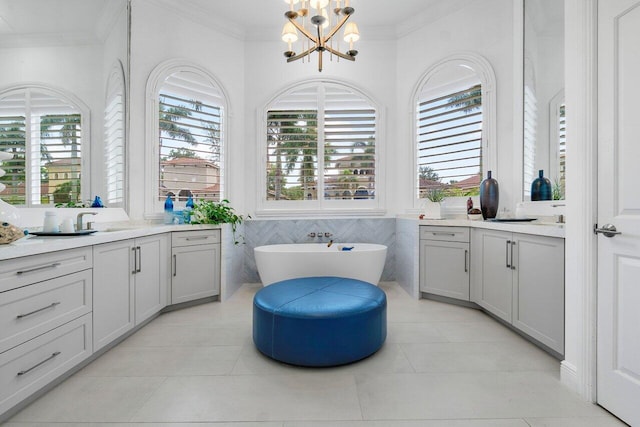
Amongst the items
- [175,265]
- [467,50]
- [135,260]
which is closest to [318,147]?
[467,50]

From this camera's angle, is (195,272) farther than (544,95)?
Yes

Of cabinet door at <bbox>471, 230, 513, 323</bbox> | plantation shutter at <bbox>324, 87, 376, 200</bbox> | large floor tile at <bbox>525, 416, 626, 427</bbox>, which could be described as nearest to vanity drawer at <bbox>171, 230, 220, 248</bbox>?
plantation shutter at <bbox>324, 87, 376, 200</bbox>

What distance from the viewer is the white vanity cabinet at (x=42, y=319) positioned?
1478 millimetres

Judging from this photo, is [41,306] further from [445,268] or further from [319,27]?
[445,268]

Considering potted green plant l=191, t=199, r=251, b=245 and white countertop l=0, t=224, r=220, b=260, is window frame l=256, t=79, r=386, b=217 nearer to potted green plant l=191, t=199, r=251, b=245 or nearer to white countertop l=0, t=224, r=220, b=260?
potted green plant l=191, t=199, r=251, b=245

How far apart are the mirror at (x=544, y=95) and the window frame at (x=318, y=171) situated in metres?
1.70

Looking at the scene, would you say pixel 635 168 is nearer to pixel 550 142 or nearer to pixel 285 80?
pixel 550 142

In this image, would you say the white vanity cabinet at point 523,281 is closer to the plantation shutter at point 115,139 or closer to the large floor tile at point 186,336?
the large floor tile at point 186,336

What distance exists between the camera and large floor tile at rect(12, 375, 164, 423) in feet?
5.05

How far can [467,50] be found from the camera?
353 centimetres

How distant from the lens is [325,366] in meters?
1.96

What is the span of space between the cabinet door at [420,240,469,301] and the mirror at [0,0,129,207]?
10.5 feet

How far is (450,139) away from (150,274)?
3471 mm

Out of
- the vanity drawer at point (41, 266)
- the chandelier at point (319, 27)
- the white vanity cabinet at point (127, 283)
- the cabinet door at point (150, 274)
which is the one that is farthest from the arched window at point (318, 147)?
the vanity drawer at point (41, 266)
